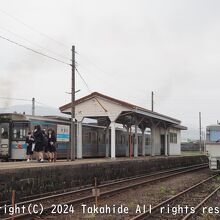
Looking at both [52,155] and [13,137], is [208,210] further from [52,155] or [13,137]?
[13,137]

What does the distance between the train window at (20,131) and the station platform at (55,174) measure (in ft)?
18.2

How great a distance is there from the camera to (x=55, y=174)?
15164 mm

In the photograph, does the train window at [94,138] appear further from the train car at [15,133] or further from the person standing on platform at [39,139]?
the person standing on platform at [39,139]

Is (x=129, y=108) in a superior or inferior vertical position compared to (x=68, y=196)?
superior

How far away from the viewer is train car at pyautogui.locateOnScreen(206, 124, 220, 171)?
22.3 meters

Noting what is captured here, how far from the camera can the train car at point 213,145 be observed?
22344mm

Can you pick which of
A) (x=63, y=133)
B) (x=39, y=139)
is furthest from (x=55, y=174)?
(x=63, y=133)

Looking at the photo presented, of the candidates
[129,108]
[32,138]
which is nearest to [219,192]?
[32,138]

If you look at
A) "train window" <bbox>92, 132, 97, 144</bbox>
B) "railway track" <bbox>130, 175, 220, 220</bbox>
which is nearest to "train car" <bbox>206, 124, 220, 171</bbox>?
"railway track" <bbox>130, 175, 220, 220</bbox>

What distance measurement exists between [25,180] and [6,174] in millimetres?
1076

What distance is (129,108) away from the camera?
26.5 meters

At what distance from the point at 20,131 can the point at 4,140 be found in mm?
997

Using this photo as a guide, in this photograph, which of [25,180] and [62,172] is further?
[62,172]

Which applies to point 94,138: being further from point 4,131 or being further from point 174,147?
point 174,147
